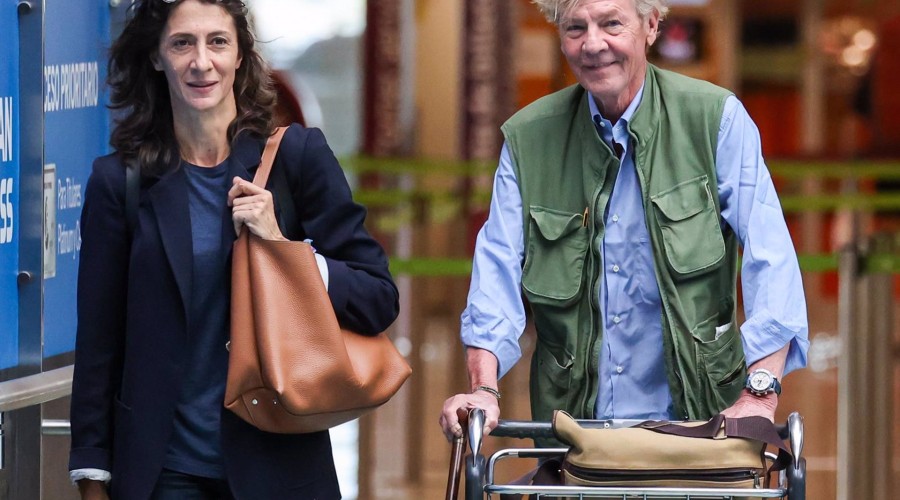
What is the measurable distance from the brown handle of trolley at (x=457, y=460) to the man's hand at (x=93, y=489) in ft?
2.34

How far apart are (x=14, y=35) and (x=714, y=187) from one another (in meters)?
1.70

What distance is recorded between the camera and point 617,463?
266 cm

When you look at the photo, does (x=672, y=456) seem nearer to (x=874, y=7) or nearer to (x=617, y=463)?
(x=617, y=463)

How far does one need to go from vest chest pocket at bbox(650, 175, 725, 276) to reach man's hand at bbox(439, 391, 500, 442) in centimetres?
48

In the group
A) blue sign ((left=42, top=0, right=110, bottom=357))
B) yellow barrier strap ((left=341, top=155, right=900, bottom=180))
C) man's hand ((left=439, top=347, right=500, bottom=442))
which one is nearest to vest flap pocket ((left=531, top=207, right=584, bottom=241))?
man's hand ((left=439, top=347, right=500, bottom=442))

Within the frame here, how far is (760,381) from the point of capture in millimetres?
2924

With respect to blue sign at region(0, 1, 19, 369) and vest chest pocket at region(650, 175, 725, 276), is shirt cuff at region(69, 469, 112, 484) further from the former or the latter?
vest chest pocket at region(650, 175, 725, 276)

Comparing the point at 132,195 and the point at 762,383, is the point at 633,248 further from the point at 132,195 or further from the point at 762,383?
the point at 132,195

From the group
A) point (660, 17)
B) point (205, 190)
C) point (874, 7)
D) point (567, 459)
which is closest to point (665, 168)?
point (660, 17)

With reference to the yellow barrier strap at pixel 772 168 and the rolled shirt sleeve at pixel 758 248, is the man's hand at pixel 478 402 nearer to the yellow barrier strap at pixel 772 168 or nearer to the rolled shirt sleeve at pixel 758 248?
the rolled shirt sleeve at pixel 758 248

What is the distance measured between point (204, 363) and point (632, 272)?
89 centimetres

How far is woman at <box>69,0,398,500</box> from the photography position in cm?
293

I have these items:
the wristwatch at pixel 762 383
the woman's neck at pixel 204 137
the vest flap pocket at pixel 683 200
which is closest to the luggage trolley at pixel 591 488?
the wristwatch at pixel 762 383

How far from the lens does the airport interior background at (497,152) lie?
6.05 meters
